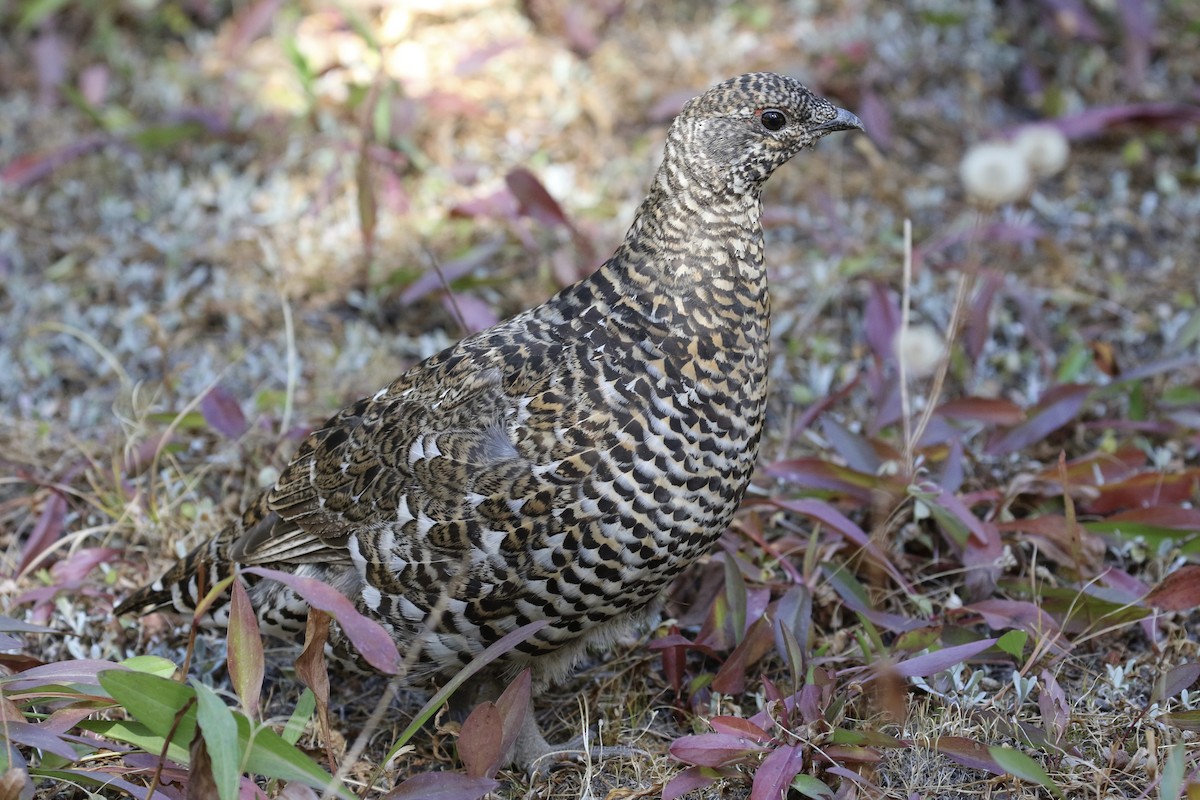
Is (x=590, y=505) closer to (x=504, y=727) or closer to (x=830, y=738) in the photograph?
(x=504, y=727)

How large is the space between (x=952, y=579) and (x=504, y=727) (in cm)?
150

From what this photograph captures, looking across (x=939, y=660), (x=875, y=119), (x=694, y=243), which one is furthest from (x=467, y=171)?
(x=939, y=660)

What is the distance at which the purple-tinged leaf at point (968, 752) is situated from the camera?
2838 mm

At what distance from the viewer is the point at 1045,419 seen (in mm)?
4059

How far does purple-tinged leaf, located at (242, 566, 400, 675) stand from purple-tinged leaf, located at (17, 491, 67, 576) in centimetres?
143

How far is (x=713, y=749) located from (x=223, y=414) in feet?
6.56

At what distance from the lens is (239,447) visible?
4.17 metres

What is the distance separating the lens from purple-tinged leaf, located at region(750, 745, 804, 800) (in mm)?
2809

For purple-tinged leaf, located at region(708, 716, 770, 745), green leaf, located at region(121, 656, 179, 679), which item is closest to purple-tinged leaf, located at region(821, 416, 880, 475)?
purple-tinged leaf, located at region(708, 716, 770, 745)

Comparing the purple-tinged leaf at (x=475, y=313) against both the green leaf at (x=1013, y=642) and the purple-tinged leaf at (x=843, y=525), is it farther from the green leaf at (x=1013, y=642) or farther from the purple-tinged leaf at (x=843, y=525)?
the green leaf at (x=1013, y=642)

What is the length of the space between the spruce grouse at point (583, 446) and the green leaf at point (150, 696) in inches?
21.0

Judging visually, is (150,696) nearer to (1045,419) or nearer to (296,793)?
(296,793)

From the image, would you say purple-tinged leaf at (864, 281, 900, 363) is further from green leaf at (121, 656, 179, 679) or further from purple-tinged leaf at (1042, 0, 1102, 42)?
green leaf at (121, 656, 179, 679)

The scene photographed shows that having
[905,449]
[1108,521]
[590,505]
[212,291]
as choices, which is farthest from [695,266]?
[212,291]
